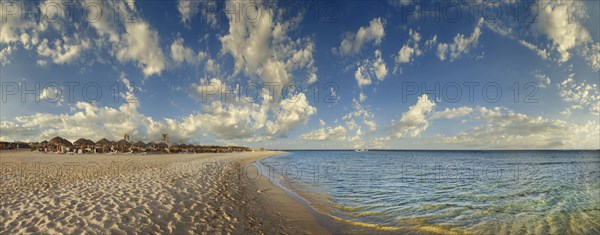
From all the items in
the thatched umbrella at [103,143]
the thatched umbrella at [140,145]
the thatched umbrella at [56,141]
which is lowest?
the thatched umbrella at [140,145]

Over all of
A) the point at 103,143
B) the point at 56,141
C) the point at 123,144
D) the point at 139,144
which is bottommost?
the point at 139,144

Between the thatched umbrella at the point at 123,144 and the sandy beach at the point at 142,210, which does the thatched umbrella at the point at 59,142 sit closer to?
the thatched umbrella at the point at 123,144

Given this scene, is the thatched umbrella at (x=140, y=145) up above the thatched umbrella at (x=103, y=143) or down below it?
below

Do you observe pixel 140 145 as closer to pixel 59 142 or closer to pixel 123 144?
pixel 123 144

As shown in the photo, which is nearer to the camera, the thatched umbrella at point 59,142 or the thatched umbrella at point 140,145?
the thatched umbrella at point 59,142

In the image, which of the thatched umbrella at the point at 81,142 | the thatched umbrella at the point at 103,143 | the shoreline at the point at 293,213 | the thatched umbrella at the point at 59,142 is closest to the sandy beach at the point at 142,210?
the shoreline at the point at 293,213

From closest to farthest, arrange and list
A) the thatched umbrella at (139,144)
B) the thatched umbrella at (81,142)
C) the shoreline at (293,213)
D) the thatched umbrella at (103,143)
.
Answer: the shoreline at (293,213) < the thatched umbrella at (81,142) < the thatched umbrella at (103,143) < the thatched umbrella at (139,144)

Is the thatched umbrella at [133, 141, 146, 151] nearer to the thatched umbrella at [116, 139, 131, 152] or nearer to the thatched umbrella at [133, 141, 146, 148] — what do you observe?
the thatched umbrella at [133, 141, 146, 148]

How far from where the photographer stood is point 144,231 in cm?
724

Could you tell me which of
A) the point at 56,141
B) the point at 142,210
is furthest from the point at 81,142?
the point at 142,210

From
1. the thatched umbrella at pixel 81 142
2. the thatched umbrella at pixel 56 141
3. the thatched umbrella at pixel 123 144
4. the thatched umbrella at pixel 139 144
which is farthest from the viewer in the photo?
the thatched umbrella at pixel 139 144

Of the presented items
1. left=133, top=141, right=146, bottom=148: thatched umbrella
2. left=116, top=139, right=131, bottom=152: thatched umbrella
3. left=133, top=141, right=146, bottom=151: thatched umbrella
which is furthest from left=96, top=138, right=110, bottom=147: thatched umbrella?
left=133, top=141, right=146, bottom=148: thatched umbrella

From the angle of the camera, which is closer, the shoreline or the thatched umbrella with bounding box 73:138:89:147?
the shoreline

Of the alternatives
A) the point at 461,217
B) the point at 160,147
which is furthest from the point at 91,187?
the point at 160,147
